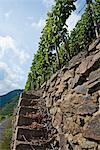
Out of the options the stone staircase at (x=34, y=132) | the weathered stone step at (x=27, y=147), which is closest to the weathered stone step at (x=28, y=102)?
the stone staircase at (x=34, y=132)

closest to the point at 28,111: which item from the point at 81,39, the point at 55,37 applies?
the point at 55,37

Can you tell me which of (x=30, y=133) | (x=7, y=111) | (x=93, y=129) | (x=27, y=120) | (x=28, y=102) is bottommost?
(x=93, y=129)

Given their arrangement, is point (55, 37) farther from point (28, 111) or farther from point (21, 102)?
point (28, 111)

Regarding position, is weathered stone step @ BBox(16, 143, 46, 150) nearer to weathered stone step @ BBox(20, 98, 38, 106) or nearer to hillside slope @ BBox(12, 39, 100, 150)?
hillside slope @ BBox(12, 39, 100, 150)

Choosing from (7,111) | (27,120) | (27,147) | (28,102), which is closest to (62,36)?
(28,102)

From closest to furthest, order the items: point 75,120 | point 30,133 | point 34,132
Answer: point 75,120
point 30,133
point 34,132

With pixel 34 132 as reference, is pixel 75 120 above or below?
above

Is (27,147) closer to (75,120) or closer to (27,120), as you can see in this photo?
(75,120)

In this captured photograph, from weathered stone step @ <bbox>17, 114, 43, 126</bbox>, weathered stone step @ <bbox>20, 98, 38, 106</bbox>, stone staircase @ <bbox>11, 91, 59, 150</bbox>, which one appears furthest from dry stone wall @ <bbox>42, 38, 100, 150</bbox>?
weathered stone step @ <bbox>20, 98, 38, 106</bbox>

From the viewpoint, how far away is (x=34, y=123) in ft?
74.9

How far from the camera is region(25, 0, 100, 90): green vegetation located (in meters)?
46.0

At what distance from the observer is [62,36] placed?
4838 centimetres

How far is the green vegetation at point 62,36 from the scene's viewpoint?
151 ft

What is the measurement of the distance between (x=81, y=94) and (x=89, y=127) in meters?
2.71
